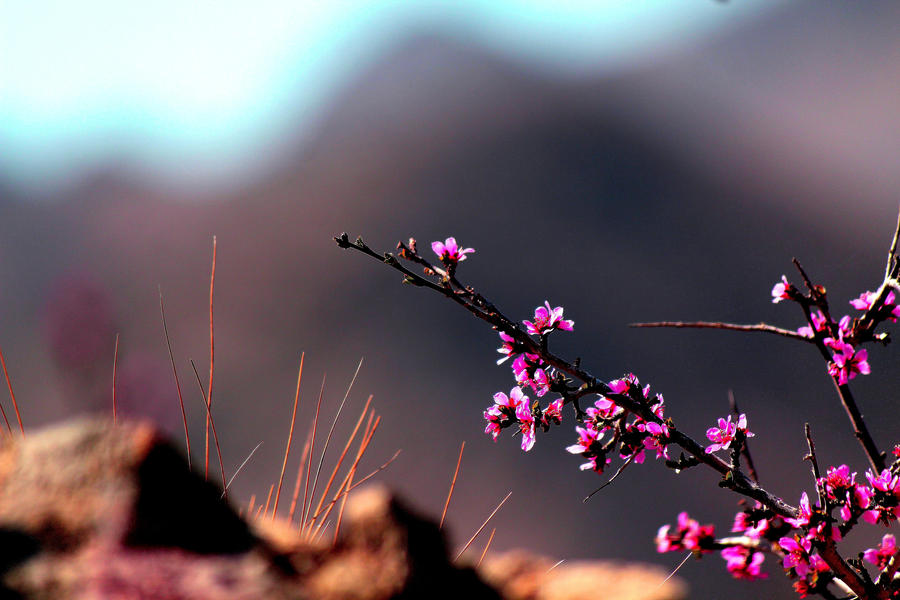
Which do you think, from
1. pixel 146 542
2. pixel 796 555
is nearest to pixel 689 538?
pixel 796 555

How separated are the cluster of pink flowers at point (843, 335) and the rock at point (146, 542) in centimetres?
130

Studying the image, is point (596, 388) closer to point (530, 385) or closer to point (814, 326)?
point (530, 385)

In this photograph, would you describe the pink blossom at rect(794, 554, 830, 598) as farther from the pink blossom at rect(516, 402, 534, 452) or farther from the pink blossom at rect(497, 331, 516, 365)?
the pink blossom at rect(497, 331, 516, 365)

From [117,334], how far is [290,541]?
85cm

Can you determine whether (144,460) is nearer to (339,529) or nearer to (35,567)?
(35,567)

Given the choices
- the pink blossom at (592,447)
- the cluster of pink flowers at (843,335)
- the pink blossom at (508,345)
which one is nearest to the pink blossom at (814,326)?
the cluster of pink flowers at (843,335)

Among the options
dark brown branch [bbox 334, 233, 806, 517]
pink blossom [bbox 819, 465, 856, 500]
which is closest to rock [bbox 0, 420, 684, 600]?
dark brown branch [bbox 334, 233, 806, 517]

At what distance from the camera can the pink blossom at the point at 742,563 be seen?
1.79 meters

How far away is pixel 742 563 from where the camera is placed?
179cm

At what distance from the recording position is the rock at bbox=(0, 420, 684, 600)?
59.9 inches

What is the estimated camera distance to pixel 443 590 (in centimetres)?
230

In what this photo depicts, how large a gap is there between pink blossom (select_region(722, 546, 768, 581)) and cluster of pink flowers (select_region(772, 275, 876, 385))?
1.65 ft

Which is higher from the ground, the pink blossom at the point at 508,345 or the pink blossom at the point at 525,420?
the pink blossom at the point at 508,345

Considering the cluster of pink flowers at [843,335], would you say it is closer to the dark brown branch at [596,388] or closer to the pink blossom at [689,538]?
the dark brown branch at [596,388]
